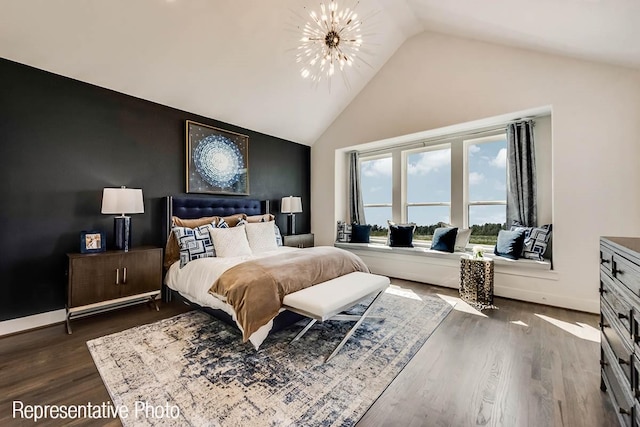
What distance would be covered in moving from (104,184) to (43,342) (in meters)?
1.68

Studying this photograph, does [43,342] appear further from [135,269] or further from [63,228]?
[63,228]

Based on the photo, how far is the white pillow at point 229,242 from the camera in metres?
3.25

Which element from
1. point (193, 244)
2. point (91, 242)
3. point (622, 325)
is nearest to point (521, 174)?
point (622, 325)

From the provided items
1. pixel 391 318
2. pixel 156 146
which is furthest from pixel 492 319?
pixel 156 146

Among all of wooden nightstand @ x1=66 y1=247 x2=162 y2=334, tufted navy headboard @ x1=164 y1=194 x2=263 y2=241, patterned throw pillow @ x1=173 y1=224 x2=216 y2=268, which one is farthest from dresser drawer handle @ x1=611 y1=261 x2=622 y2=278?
tufted navy headboard @ x1=164 y1=194 x2=263 y2=241

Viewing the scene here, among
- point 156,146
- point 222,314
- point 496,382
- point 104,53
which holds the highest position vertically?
point 104,53

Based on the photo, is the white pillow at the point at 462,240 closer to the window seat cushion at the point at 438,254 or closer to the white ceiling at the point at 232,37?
the window seat cushion at the point at 438,254

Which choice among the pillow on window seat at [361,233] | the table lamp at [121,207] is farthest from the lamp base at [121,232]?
the pillow on window seat at [361,233]

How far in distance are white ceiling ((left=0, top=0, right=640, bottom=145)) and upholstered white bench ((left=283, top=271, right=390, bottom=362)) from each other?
9.76 ft

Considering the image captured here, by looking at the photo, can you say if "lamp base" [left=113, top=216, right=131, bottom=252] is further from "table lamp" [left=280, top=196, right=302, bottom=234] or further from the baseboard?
"table lamp" [left=280, top=196, right=302, bottom=234]

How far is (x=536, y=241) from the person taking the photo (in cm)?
339

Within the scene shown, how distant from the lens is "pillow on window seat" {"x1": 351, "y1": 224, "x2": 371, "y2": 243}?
17.0 ft

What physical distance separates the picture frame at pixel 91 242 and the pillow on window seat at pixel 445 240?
4.45 m

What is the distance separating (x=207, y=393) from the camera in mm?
1691
